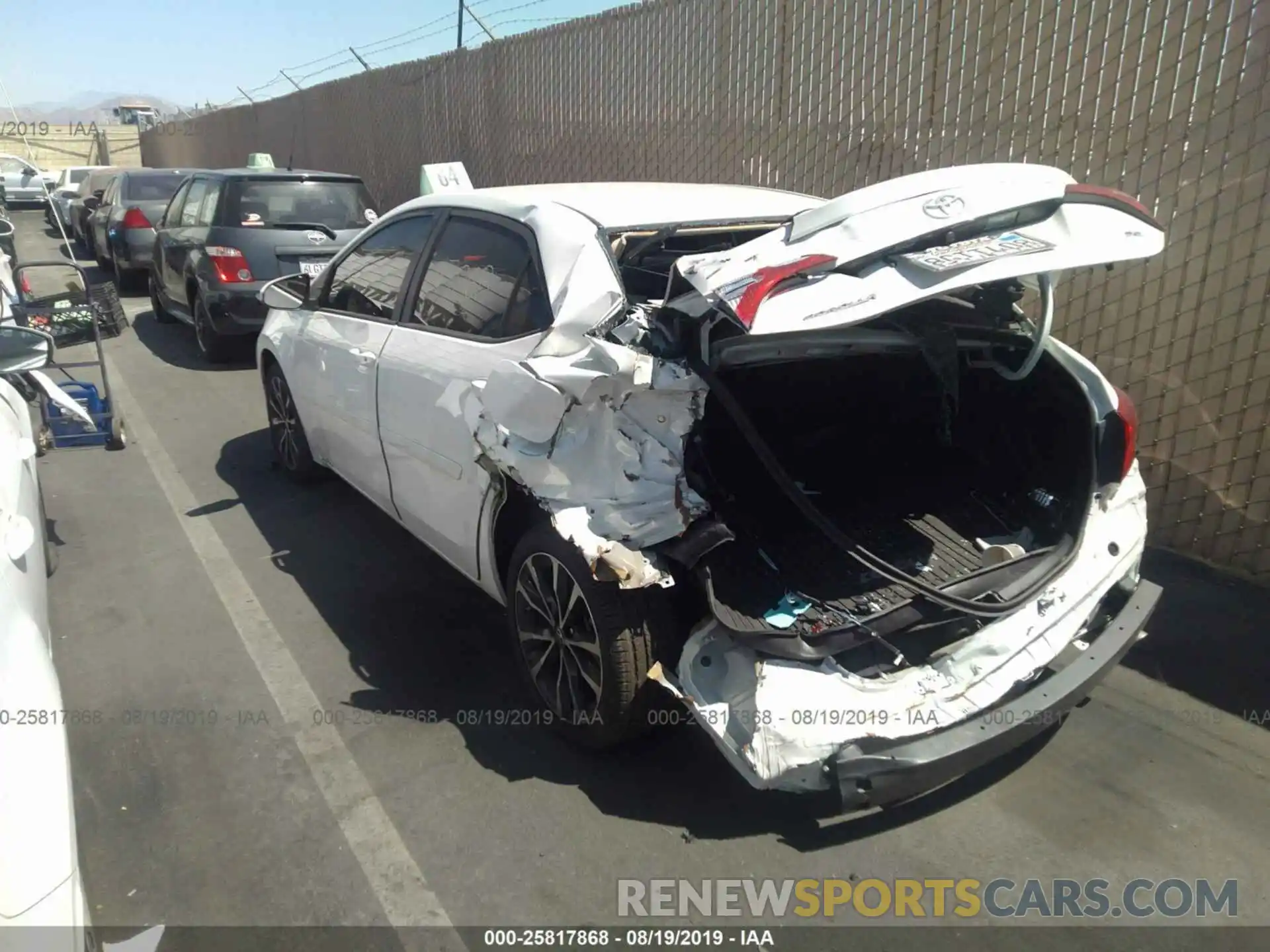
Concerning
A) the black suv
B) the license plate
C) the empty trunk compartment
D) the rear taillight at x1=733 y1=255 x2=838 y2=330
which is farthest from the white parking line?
the black suv

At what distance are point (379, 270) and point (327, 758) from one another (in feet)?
7.39

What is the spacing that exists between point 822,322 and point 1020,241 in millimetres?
632

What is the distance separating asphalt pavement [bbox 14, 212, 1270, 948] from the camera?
2.70 metres

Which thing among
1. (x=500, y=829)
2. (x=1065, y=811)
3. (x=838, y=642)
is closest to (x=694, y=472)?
(x=838, y=642)

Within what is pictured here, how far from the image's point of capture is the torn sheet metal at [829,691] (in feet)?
8.27

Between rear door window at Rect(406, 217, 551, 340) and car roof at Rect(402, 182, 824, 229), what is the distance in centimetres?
12

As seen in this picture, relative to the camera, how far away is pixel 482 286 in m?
3.59

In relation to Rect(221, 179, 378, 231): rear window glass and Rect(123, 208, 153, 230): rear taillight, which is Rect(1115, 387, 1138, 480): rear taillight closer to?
Rect(221, 179, 378, 231): rear window glass

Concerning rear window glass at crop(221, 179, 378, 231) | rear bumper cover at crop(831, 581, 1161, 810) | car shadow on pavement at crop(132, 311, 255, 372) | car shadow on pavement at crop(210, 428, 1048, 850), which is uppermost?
rear window glass at crop(221, 179, 378, 231)

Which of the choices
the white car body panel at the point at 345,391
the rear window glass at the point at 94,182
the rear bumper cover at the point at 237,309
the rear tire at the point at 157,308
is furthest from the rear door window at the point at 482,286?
the rear window glass at the point at 94,182

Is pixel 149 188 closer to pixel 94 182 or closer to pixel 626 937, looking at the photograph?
pixel 94 182

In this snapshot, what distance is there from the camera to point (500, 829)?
2.90 m

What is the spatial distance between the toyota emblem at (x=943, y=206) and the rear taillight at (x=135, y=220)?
40.0 ft

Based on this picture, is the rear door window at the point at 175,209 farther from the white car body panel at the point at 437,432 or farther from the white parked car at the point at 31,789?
the white parked car at the point at 31,789
